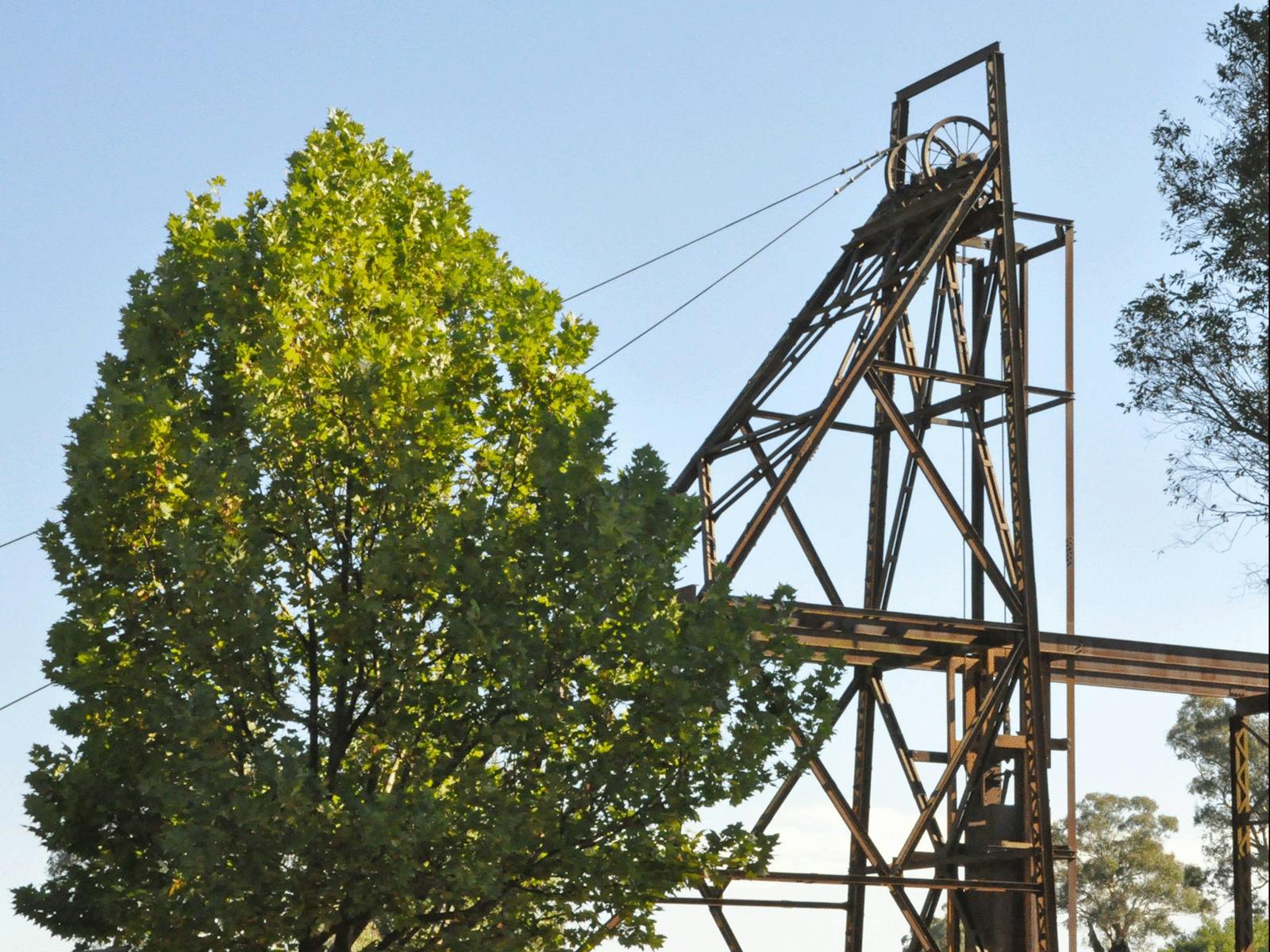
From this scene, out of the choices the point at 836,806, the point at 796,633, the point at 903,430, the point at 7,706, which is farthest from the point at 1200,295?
the point at 7,706

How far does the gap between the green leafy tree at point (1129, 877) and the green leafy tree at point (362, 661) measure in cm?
5629

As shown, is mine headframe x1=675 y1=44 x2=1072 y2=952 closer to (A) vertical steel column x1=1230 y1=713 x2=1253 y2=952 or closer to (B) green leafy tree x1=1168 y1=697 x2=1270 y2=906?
(A) vertical steel column x1=1230 y1=713 x2=1253 y2=952

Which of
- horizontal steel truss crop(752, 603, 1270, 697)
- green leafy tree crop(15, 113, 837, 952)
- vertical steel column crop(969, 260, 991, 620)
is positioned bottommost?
green leafy tree crop(15, 113, 837, 952)

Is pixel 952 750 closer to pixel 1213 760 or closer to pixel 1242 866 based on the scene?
pixel 1242 866

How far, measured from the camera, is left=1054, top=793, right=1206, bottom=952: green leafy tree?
217 ft

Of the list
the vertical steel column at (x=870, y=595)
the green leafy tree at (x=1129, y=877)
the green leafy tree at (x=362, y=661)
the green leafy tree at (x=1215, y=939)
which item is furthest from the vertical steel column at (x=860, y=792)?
the green leafy tree at (x=1129, y=877)

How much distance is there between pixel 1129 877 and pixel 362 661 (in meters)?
61.0

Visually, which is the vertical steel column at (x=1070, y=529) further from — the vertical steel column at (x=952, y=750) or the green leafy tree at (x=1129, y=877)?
the green leafy tree at (x=1129, y=877)

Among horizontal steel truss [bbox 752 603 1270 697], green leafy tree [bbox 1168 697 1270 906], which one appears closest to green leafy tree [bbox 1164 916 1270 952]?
green leafy tree [bbox 1168 697 1270 906]

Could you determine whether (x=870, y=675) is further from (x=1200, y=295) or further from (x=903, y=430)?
(x=1200, y=295)

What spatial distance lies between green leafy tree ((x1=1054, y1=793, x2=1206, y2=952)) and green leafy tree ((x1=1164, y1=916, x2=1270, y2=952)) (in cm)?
354

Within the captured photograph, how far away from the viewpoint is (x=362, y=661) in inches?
521

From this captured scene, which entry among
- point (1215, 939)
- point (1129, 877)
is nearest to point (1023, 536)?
point (1215, 939)

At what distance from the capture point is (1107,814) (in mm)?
69688
